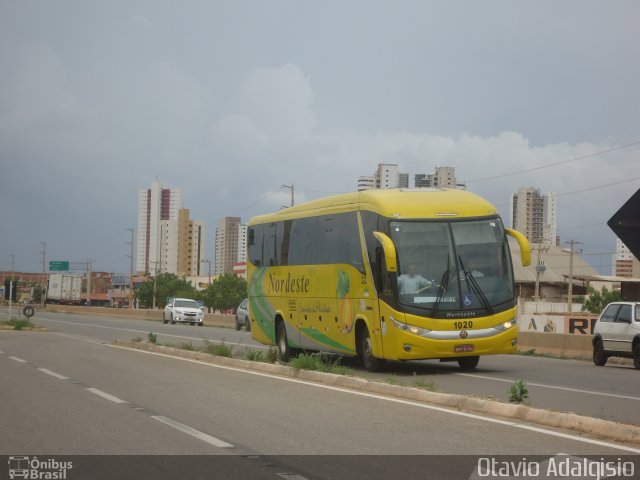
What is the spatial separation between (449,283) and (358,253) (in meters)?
2.32

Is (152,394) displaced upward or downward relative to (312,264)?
downward

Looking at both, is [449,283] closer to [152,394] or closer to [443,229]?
[443,229]

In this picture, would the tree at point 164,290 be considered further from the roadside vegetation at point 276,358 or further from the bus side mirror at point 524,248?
the bus side mirror at point 524,248

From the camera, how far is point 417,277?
18.7 meters

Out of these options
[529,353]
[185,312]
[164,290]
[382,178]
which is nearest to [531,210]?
[164,290]

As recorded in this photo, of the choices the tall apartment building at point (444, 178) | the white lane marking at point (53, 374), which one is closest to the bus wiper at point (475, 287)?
the white lane marking at point (53, 374)

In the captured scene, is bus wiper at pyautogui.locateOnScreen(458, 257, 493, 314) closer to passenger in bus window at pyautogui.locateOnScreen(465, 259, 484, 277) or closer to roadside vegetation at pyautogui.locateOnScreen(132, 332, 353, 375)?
passenger in bus window at pyautogui.locateOnScreen(465, 259, 484, 277)

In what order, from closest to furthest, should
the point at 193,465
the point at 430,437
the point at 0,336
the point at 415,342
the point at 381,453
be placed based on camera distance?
the point at 193,465
the point at 381,453
the point at 430,437
the point at 415,342
the point at 0,336

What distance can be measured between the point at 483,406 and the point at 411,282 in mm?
6624

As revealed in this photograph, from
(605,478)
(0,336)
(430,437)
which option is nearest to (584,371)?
(430,437)

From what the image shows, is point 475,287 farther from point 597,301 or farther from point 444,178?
point 597,301

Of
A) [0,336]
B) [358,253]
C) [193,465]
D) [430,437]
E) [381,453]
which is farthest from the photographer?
[0,336]

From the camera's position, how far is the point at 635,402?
1416 centimetres

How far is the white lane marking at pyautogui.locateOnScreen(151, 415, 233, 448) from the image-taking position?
950cm
